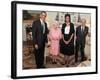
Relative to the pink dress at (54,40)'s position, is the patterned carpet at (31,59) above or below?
below

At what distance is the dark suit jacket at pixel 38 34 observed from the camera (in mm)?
1721

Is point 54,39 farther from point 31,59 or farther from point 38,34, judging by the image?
point 31,59

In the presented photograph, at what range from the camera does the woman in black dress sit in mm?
1817

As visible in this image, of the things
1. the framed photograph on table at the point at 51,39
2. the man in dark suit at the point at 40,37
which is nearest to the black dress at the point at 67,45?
the framed photograph on table at the point at 51,39

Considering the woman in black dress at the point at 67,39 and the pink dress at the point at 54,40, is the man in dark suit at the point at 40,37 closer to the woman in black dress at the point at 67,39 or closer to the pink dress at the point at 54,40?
the pink dress at the point at 54,40

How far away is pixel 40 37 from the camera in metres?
1.74

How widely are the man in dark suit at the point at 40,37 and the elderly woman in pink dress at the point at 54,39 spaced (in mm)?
50

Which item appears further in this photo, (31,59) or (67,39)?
(67,39)

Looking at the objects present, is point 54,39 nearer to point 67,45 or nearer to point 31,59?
point 67,45

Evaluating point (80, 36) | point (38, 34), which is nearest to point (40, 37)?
point (38, 34)

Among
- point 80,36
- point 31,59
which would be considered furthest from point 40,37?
point 80,36

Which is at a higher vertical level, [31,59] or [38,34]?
[38,34]
